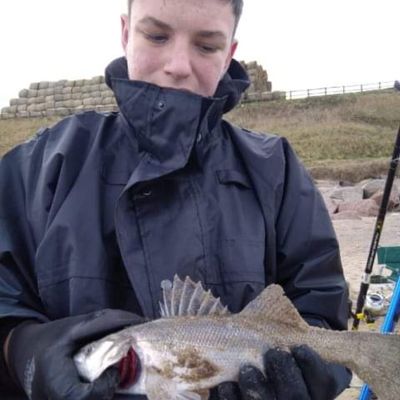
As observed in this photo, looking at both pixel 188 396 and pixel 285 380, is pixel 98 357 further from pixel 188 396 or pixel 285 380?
pixel 285 380

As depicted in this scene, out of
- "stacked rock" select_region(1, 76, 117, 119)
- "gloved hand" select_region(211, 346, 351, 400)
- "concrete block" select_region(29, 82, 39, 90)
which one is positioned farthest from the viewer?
"concrete block" select_region(29, 82, 39, 90)

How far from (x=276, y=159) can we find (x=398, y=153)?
4055 millimetres

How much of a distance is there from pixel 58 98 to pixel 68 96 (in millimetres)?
1205

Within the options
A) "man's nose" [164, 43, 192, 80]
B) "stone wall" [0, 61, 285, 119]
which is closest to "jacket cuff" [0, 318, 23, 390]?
"man's nose" [164, 43, 192, 80]

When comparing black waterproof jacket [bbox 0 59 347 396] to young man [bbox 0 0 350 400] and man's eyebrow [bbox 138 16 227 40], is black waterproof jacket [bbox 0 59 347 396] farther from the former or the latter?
man's eyebrow [bbox 138 16 227 40]

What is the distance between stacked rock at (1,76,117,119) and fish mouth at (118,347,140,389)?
48710mm

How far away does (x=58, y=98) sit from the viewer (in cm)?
5762

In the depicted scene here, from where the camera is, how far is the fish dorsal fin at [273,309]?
9.42 feet

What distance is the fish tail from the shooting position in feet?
10.0

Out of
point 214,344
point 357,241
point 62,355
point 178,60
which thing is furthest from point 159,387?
point 357,241

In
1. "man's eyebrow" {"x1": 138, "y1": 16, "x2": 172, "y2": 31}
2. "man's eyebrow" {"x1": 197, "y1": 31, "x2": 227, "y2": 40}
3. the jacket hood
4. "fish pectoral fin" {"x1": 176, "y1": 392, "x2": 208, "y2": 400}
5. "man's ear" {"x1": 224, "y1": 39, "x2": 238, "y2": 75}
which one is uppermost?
"man's eyebrow" {"x1": 138, "y1": 16, "x2": 172, "y2": 31}

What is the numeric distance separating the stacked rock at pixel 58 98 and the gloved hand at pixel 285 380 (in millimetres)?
48759

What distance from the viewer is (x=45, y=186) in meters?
2.96

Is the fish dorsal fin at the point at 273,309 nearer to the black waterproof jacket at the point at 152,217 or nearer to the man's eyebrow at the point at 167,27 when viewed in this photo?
the black waterproof jacket at the point at 152,217
